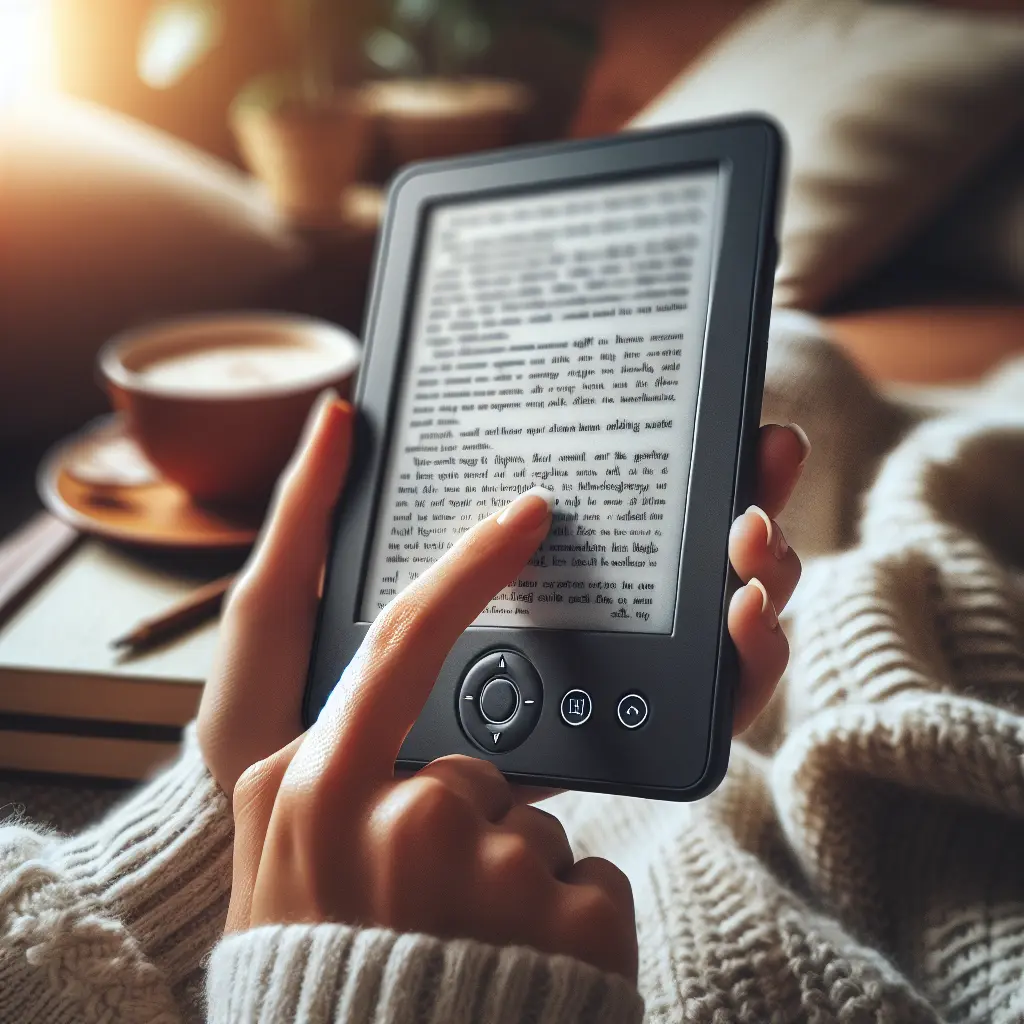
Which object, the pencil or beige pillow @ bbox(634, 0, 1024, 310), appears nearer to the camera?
the pencil

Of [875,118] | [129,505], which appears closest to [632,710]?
[129,505]

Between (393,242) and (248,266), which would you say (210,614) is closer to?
(393,242)

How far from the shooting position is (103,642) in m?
0.49

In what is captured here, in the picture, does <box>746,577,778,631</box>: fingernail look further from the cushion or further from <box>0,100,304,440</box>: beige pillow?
<box>0,100,304,440</box>: beige pillow

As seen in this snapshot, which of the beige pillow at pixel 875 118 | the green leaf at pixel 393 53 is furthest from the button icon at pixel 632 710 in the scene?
the green leaf at pixel 393 53

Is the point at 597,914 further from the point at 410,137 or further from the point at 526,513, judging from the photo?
the point at 410,137

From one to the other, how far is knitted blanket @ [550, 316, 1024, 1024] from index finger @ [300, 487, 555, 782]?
131mm

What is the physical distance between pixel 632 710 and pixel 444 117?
98cm

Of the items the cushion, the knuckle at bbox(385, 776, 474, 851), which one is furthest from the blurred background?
the knuckle at bbox(385, 776, 474, 851)

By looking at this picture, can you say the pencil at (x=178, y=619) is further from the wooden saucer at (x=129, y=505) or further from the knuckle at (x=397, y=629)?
the knuckle at (x=397, y=629)

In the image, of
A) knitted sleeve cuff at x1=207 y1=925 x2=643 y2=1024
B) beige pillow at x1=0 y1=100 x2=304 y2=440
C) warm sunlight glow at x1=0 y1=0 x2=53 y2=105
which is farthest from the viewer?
warm sunlight glow at x1=0 y1=0 x2=53 y2=105

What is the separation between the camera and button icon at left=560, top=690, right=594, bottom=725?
0.35m

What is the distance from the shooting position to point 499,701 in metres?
0.36

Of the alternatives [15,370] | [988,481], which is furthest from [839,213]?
[15,370]
